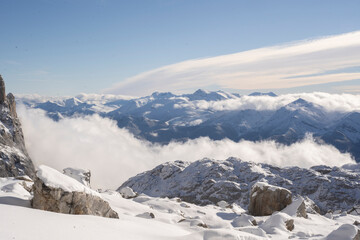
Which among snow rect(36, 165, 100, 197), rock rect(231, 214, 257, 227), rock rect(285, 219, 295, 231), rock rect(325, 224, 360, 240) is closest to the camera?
snow rect(36, 165, 100, 197)

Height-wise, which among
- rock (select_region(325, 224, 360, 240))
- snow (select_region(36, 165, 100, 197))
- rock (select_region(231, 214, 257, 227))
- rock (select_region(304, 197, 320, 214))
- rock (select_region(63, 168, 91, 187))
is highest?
snow (select_region(36, 165, 100, 197))

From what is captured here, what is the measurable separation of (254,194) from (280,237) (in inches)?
1012

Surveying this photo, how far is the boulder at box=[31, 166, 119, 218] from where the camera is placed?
65.6ft

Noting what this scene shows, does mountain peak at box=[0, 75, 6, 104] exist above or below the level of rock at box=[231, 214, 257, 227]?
above

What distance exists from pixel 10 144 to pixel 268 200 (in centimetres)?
13422

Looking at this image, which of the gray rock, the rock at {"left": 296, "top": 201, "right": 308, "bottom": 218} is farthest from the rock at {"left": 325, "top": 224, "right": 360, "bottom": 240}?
the rock at {"left": 296, "top": 201, "right": 308, "bottom": 218}

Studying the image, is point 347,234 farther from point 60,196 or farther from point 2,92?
point 2,92

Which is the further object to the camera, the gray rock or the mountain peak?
the mountain peak

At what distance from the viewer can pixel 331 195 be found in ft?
601

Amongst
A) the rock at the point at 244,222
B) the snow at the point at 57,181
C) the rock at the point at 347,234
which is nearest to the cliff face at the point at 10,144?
the rock at the point at 244,222

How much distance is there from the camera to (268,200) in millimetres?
52000

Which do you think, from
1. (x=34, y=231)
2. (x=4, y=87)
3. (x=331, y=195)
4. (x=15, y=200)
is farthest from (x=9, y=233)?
(x=331, y=195)

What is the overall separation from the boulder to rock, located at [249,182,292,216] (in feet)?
123

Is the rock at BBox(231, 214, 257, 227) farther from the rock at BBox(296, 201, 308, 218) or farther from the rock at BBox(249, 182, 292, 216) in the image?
the rock at BBox(249, 182, 292, 216)
